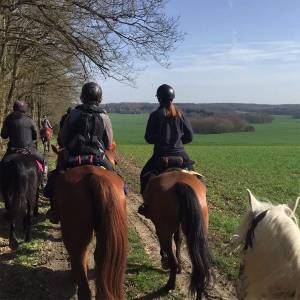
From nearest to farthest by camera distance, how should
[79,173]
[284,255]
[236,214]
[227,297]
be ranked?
1. [284,255]
2. [79,173]
3. [227,297]
4. [236,214]

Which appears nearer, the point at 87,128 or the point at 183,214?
the point at 183,214

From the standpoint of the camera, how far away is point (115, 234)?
5098 millimetres

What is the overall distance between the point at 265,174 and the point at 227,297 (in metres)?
16.9

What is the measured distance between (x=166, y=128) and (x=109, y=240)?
2401 mm

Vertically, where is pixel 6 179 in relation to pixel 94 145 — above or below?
below

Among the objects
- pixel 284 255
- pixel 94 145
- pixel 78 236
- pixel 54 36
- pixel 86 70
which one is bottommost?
pixel 78 236

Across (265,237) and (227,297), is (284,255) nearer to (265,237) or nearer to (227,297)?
(265,237)

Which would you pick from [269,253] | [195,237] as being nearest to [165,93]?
[195,237]

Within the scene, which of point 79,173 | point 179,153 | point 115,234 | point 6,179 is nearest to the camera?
point 115,234

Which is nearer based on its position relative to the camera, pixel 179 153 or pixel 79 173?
pixel 79 173

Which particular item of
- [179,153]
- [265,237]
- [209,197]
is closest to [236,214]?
[209,197]

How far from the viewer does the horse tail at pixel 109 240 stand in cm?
500

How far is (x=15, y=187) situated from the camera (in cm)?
806

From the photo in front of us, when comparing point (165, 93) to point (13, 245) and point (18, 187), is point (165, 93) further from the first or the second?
point (13, 245)
